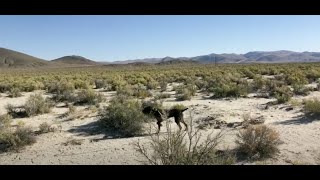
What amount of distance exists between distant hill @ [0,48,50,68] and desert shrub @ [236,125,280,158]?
15817cm

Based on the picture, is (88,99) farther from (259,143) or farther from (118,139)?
(259,143)

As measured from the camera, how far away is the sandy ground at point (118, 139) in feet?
28.6

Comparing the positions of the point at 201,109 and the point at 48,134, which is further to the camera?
the point at 201,109

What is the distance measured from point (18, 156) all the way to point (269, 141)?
228 inches

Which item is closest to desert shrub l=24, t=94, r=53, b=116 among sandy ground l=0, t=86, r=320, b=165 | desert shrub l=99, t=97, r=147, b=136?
sandy ground l=0, t=86, r=320, b=165

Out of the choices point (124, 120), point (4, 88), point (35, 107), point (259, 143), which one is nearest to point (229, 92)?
point (124, 120)

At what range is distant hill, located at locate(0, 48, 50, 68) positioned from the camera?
164 meters

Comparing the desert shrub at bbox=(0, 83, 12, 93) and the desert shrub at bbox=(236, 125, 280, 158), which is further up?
the desert shrub at bbox=(236, 125, 280, 158)

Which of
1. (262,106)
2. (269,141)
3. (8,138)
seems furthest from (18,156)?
(262,106)

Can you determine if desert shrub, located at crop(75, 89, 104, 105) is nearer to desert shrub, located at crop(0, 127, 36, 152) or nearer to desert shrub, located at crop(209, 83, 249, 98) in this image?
desert shrub, located at crop(209, 83, 249, 98)

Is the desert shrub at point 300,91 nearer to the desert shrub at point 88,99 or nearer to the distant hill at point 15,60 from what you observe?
the desert shrub at point 88,99

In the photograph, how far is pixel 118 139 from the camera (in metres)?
10.5
